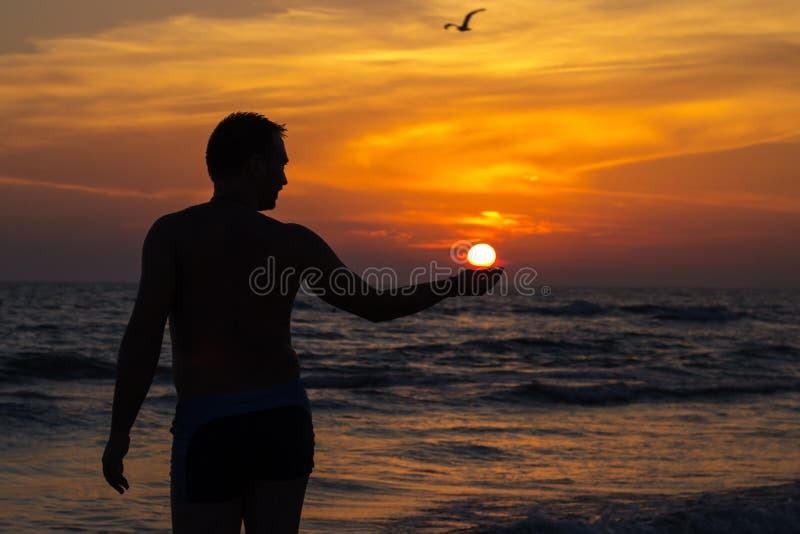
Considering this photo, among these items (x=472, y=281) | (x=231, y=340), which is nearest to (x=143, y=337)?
(x=231, y=340)

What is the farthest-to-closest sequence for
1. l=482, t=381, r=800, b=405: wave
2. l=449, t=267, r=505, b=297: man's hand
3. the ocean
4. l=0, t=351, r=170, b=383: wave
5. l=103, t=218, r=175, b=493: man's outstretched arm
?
l=0, t=351, r=170, b=383: wave → l=482, t=381, r=800, b=405: wave → the ocean → l=449, t=267, r=505, b=297: man's hand → l=103, t=218, r=175, b=493: man's outstretched arm

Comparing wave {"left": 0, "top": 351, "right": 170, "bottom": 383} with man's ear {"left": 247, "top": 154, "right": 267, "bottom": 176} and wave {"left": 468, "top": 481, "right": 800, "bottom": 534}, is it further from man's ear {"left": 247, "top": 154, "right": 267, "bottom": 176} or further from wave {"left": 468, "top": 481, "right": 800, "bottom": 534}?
man's ear {"left": 247, "top": 154, "right": 267, "bottom": 176}

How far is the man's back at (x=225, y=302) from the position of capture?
277 cm

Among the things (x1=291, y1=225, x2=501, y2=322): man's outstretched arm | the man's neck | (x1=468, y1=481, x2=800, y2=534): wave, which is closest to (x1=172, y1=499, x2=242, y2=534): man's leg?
(x1=291, y1=225, x2=501, y2=322): man's outstretched arm

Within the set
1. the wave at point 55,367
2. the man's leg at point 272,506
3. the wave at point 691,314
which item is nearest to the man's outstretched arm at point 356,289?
the man's leg at point 272,506

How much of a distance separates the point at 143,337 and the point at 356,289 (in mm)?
645

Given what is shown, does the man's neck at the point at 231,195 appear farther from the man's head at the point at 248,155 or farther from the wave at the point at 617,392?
the wave at the point at 617,392

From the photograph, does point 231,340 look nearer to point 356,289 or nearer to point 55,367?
point 356,289

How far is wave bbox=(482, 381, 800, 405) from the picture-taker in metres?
17.3

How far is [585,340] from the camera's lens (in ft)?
109

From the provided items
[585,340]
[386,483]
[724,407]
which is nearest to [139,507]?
[386,483]

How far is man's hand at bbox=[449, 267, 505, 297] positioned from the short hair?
72cm

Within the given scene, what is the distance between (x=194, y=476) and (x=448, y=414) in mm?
12278

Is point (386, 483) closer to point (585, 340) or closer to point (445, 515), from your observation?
point (445, 515)
